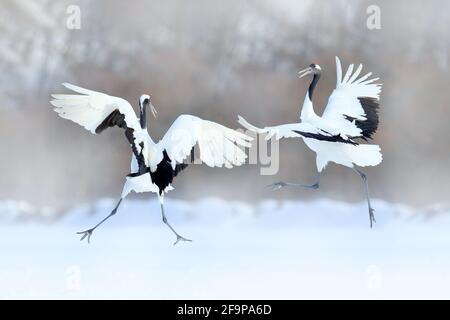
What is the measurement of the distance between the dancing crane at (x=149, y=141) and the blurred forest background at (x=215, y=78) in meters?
0.61

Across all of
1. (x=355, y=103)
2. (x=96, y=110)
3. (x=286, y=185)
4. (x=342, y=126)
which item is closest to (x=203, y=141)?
(x=96, y=110)

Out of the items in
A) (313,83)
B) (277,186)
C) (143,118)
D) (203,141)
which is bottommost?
(277,186)

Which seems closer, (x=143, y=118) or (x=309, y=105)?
(x=143, y=118)

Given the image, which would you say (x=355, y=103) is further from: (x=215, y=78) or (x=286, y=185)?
(x=215, y=78)

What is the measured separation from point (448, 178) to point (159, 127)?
1.98 metres

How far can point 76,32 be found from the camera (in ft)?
14.8

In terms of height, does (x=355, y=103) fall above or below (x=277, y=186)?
above

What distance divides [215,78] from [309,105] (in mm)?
717

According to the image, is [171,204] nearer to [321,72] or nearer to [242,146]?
[242,146]

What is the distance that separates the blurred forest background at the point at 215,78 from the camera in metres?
4.47

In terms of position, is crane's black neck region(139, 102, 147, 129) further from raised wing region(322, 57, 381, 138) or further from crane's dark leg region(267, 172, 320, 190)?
raised wing region(322, 57, 381, 138)

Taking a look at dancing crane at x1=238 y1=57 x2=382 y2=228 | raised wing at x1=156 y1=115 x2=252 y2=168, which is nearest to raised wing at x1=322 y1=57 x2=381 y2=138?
dancing crane at x1=238 y1=57 x2=382 y2=228

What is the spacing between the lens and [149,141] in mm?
3912

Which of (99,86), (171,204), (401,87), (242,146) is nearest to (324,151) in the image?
(242,146)
